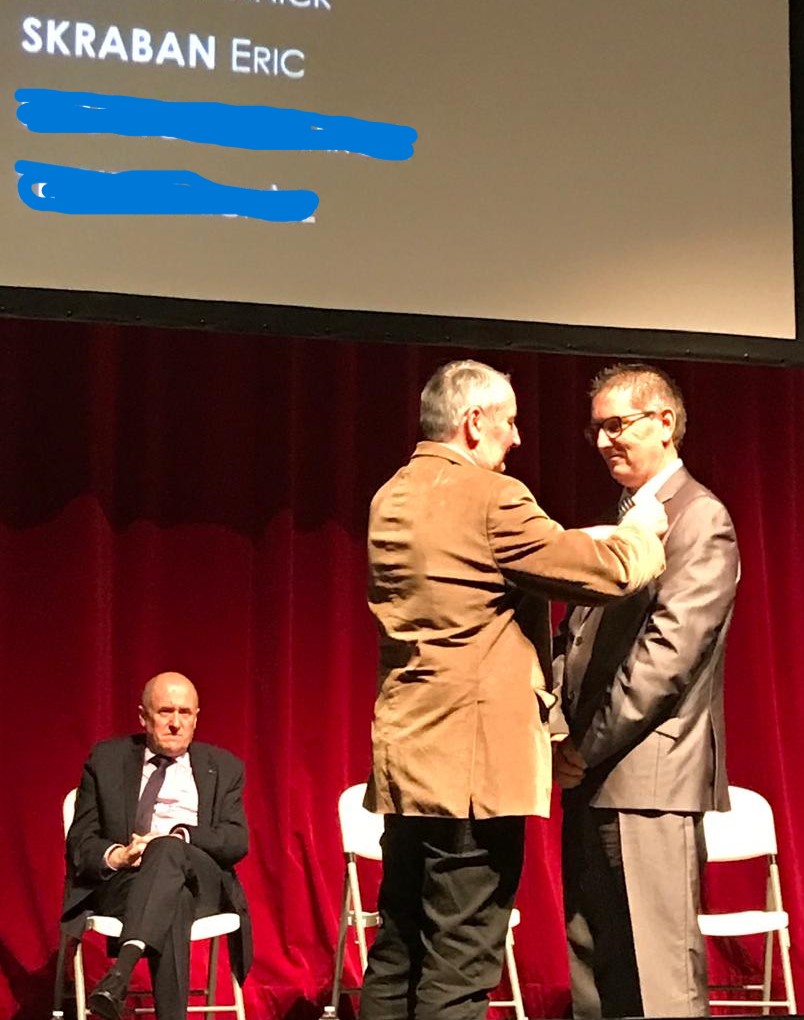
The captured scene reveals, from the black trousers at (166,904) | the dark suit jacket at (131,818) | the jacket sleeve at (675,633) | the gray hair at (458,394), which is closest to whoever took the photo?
the gray hair at (458,394)

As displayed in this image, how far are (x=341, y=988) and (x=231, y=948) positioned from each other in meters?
0.48

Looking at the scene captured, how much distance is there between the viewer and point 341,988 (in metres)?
4.52

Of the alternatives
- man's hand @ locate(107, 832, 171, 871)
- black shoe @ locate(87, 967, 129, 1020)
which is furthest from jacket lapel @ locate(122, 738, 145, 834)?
black shoe @ locate(87, 967, 129, 1020)

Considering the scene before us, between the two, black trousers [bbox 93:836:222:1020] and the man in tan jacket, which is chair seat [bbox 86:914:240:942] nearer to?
black trousers [bbox 93:836:222:1020]

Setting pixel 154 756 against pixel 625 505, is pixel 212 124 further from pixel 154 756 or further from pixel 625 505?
pixel 154 756

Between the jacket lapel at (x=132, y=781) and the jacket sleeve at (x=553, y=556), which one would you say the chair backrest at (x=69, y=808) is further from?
the jacket sleeve at (x=553, y=556)

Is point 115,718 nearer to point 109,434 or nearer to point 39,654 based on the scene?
point 39,654

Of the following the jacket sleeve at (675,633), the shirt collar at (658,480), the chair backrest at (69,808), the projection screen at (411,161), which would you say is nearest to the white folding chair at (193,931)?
the chair backrest at (69,808)

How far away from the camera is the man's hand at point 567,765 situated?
3.05 meters

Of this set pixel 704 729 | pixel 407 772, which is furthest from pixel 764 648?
pixel 407 772

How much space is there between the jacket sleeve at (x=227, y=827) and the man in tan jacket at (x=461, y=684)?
152cm

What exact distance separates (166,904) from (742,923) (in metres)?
1.63

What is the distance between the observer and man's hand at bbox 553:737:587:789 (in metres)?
3.05

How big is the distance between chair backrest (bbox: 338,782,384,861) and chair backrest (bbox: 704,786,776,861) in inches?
39.5
